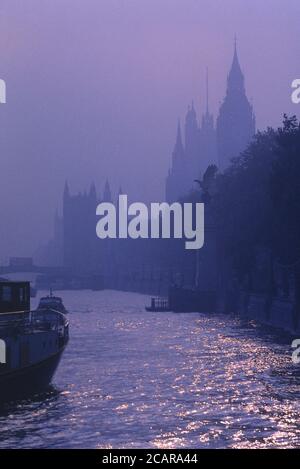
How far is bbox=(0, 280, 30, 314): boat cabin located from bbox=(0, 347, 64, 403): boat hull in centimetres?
331

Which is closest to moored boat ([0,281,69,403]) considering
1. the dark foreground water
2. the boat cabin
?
the boat cabin

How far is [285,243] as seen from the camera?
85188 mm

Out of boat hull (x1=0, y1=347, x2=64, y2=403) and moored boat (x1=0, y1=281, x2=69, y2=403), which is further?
moored boat (x1=0, y1=281, x2=69, y2=403)

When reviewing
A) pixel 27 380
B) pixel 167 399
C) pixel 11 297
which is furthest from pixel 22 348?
pixel 167 399

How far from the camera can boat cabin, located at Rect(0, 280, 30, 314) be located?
5341cm

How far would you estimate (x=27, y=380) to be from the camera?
49.4 m

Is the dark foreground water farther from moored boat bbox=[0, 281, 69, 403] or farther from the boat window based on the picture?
the boat window

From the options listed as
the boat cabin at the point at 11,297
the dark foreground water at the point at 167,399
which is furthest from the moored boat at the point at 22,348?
the dark foreground water at the point at 167,399

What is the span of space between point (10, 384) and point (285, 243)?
4241 centimetres

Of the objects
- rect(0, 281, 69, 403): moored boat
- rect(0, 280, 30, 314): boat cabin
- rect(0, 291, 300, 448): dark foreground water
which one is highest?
rect(0, 280, 30, 314): boat cabin

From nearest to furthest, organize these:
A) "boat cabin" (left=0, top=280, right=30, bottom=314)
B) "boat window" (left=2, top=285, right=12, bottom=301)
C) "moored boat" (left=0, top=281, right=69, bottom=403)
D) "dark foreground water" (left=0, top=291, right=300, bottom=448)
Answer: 1. "dark foreground water" (left=0, top=291, right=300, bottom=448)
2. "moored boat" (left=0, top=281, right=69, bottom=403)
3. "boat cabin" (left=0, top=280, right=30, bottom=314)
4. "boat window" (left=2, top=285, right=12, bottom=301)

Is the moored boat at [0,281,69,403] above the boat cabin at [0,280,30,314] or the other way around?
the other way around
